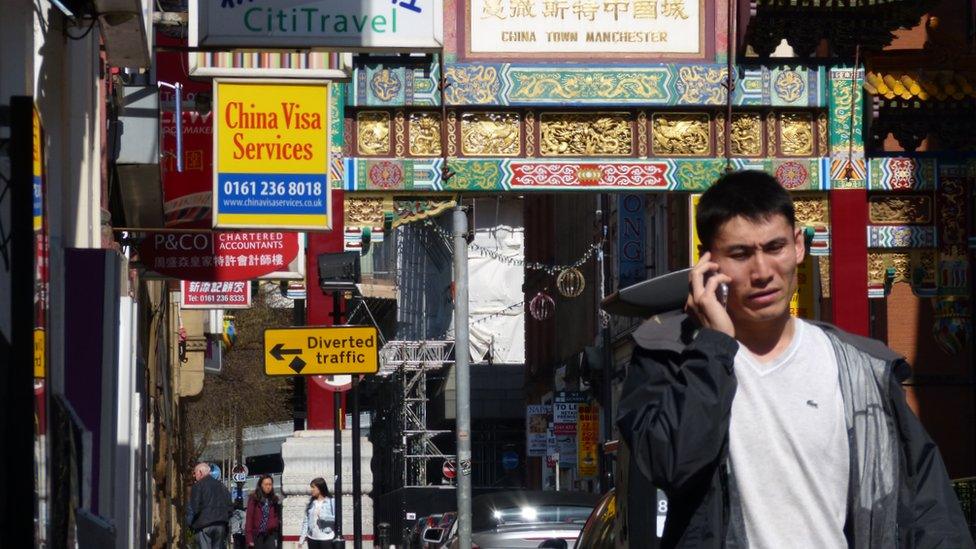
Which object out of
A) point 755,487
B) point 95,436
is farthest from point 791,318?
point 95,436

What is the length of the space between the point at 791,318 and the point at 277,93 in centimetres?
934

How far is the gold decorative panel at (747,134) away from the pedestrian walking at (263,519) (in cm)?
976

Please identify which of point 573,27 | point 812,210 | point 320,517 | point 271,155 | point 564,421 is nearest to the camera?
point 271,155

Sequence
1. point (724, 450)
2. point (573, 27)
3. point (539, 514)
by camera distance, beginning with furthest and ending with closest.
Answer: point (573, 27)
point (539, 514)
point (724, 450)

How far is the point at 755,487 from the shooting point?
379 centimetres

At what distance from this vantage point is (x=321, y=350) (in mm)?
18000

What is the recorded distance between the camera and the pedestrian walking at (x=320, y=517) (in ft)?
70.8

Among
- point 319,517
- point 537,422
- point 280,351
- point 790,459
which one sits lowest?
point 537,422

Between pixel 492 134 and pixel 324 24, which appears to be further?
pixel 492 134

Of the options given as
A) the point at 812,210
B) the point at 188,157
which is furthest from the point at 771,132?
the point at 188,157

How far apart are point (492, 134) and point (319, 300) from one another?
335 centimetres

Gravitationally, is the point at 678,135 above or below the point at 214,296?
above

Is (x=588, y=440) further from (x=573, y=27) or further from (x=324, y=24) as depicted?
(x=324, y=24)

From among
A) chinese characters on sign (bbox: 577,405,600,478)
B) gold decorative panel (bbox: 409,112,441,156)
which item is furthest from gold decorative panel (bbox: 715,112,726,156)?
chinese characters on sign (bbox: 577,405,600,478)
